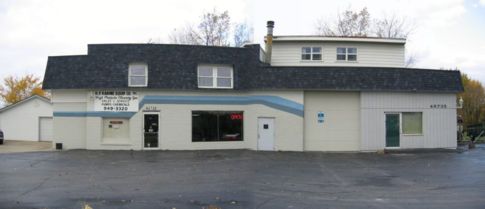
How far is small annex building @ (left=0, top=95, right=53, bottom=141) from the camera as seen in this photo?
38281mm

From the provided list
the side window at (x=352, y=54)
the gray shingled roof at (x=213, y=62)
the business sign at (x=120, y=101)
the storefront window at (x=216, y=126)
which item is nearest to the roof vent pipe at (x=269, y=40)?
the gray shingled roof at (x=213, y=62)

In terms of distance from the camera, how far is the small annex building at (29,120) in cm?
3828

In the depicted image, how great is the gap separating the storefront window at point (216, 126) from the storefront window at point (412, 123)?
9.10 m

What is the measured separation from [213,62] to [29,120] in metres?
19.7

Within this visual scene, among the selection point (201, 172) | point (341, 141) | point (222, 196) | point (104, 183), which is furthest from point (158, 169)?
point (341, 141)

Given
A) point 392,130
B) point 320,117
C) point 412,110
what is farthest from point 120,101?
point 412,110

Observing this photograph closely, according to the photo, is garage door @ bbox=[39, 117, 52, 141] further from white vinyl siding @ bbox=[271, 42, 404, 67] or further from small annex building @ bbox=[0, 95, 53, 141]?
white vinyl siding @ bbox=[271, 42, 404, 67]

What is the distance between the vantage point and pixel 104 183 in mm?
15055

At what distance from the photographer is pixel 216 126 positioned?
89.4 feet

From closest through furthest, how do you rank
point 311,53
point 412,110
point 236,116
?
point 412,110 < point 236,116 < point 311,53

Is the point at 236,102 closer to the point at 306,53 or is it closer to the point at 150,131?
the point at 150,131

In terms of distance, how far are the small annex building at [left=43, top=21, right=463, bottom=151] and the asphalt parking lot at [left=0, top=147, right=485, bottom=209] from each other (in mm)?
2445

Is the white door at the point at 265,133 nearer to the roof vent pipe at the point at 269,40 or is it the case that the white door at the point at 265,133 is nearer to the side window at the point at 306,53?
the roof vent pipe at the point at 269,40

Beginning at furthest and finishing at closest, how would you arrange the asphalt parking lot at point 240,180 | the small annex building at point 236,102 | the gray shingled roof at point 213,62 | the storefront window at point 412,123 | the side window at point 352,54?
the side window at point 352,54 < the storefront window at point 412,123 < the small annex building at point 236,102 < the gray shingled roof at point 213,62 < the asphalt parking lot at point 240,180
